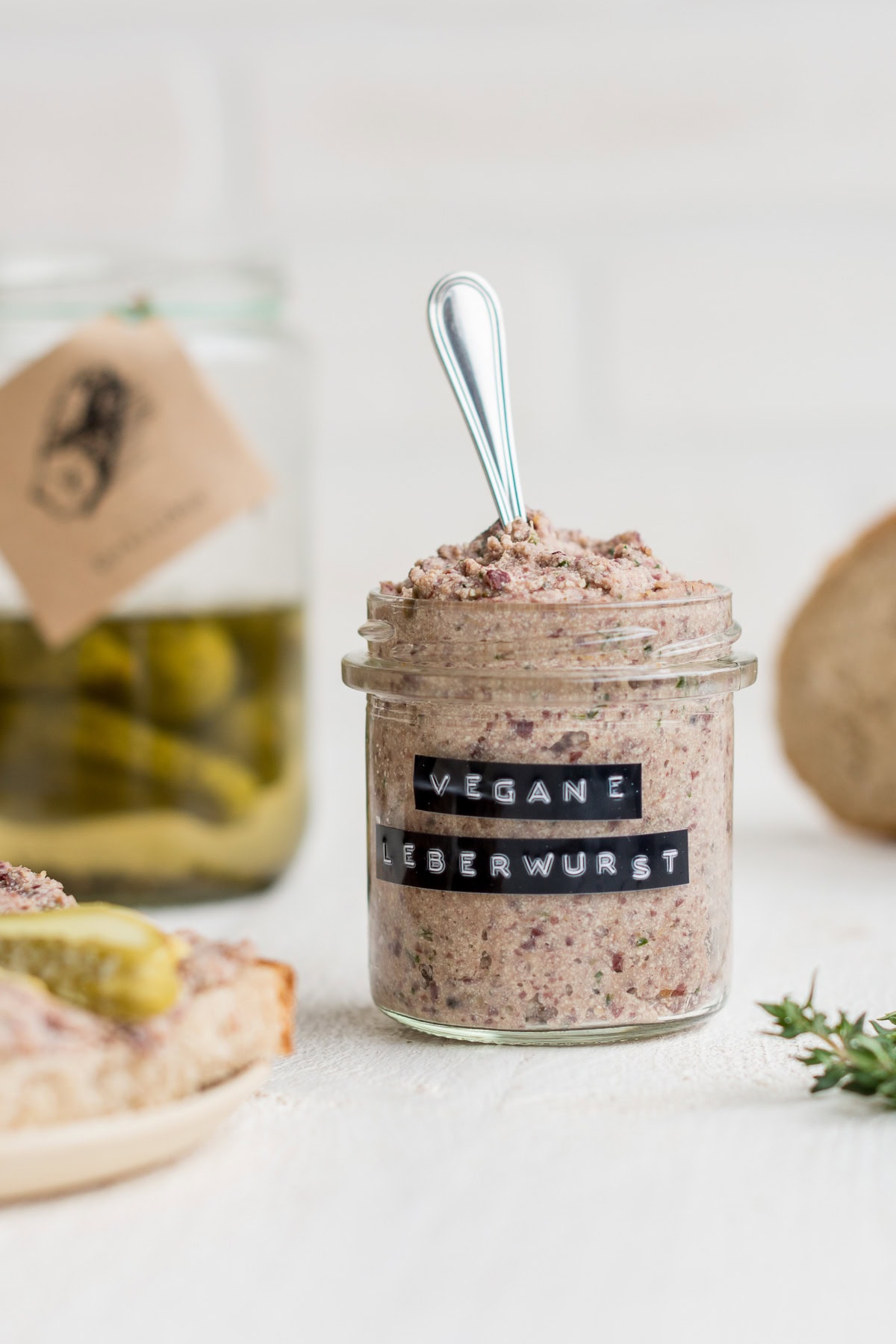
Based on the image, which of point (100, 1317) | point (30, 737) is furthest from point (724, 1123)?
point (30, 737)

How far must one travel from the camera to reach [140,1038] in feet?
2.17

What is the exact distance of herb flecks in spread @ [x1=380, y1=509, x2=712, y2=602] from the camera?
0.80 meters

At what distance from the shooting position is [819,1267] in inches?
23.1

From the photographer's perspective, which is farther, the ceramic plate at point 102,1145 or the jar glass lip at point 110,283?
the jar glass lip at point 110,283

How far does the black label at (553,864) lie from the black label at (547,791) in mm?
14

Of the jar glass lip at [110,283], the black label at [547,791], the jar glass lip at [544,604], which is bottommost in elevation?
the black label at [547,791]

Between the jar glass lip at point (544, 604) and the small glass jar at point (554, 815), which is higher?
the jar glass lip at point (544, 604)

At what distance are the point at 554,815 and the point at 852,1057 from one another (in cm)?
19

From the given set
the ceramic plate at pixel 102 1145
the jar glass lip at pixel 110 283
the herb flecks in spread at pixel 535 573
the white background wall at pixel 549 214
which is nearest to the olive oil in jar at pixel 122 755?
the jar glass lip at pixel 110 283

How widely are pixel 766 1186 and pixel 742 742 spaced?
4.13 ft

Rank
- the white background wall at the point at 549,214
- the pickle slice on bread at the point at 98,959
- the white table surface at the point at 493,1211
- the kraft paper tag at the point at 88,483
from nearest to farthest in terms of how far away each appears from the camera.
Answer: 1. the white table surface at the point at 493,1211
2. the pickle slice on bread at the point at 98,959
3. the kraft paper tag at the point at 88,483
4. the white background wall at the point at 549,214

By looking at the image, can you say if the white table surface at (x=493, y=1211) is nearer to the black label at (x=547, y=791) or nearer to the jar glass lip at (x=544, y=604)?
the black label at (x=547, y=791)

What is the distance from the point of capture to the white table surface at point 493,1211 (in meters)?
0.55

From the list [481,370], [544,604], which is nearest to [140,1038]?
[544,604]
